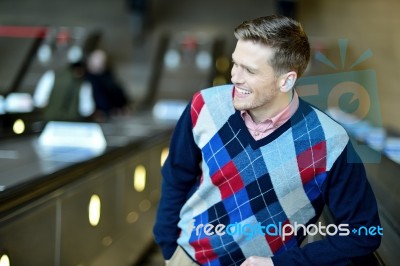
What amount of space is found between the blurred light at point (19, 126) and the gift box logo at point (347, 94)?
410 cm

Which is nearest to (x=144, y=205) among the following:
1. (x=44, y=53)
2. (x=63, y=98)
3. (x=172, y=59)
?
(x=63, y=98)

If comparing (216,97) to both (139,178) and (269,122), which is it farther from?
(139,178)

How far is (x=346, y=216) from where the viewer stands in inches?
65.2

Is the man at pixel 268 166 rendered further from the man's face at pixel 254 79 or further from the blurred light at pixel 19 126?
the blurred light at pixel 19 126

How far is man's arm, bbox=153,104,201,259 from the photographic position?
1.85 m

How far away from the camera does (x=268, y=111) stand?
5.51 feet

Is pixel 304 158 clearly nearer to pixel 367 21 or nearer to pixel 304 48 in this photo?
pixel 304 48

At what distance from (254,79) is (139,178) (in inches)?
131

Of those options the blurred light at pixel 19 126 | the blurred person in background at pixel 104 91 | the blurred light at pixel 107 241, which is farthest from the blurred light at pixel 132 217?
the blurred person in background at pixel 104 91

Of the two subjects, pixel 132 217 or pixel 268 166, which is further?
pixel 132 217

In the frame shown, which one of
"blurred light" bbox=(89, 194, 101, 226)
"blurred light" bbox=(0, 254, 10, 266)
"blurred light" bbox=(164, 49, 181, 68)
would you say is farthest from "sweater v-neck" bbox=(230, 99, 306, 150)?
"blurred light" bbox=(164, 49, 181, 68)

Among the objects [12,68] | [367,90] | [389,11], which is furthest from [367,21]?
[12,68]

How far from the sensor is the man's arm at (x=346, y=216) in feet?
5.33

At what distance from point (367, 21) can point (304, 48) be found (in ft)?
2.54
